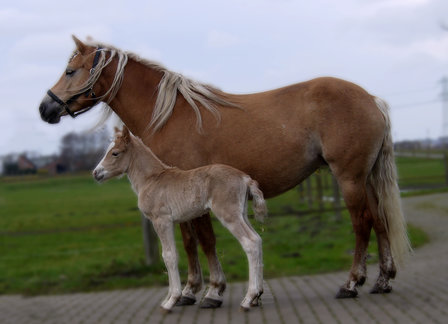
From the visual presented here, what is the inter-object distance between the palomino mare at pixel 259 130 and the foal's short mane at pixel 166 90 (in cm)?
1

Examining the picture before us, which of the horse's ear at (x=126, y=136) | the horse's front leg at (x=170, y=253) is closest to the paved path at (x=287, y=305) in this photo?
the horse's front leg at (x=170, y=253)

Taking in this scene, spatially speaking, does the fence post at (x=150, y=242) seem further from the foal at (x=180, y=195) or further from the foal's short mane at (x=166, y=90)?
the foal at (x=180, y=195)

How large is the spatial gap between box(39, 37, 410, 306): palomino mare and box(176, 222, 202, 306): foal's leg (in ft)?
0.04

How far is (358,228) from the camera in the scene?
19.3ft

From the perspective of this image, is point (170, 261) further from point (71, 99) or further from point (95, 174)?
point (71, 99)

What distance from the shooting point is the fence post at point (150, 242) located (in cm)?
1013

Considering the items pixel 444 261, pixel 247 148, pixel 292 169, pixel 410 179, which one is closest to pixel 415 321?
pixel 292 169

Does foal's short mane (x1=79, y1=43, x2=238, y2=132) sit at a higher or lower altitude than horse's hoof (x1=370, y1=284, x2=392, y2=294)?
higher

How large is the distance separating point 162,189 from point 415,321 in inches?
96.9

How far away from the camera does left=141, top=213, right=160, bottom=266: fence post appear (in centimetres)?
1013

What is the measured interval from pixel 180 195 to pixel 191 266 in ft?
3.82

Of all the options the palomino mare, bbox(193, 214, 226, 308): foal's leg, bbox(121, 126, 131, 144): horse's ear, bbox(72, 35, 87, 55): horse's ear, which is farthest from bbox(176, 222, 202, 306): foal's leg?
bbox(72, 35, 87, 55): horse's ear

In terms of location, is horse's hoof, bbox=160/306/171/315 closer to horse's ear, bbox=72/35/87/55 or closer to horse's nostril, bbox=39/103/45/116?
horse's nostril, bbox=39/103/45/116

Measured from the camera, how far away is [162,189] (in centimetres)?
543
